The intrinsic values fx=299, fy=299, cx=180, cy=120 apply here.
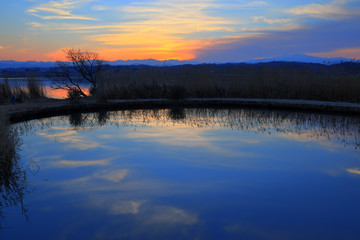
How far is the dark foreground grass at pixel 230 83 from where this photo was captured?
9789 mm

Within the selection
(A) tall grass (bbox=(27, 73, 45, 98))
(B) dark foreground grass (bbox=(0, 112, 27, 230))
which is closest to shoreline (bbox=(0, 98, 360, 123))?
(A) tall grass (bbox=(27, 73, 45, 98))

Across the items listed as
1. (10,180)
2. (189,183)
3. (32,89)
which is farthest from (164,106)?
(10,180)

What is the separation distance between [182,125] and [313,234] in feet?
16.1

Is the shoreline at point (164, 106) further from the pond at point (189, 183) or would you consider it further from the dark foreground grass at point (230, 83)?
the pond at point (189, 183)

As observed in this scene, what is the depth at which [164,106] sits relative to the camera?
10305 millimetres

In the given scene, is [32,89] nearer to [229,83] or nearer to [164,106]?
[164,106]

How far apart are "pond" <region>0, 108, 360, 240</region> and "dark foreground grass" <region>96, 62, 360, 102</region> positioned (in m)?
3.04

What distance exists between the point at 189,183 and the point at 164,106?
21.6 ft

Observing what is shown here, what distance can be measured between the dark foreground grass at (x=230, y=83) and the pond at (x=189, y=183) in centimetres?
304

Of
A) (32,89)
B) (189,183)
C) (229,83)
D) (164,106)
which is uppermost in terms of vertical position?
(229,83)

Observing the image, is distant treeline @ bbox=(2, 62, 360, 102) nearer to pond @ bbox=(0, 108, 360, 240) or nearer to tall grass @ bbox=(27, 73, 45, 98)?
tall grass @ bbox=(27, 73, 45, 98)

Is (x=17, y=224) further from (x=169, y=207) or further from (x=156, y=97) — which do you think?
(x=156, y=97)

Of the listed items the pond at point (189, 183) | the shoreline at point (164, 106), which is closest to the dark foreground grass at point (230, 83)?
the shoreline at point (164, 106)

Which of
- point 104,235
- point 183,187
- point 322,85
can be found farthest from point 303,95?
point 104,235
